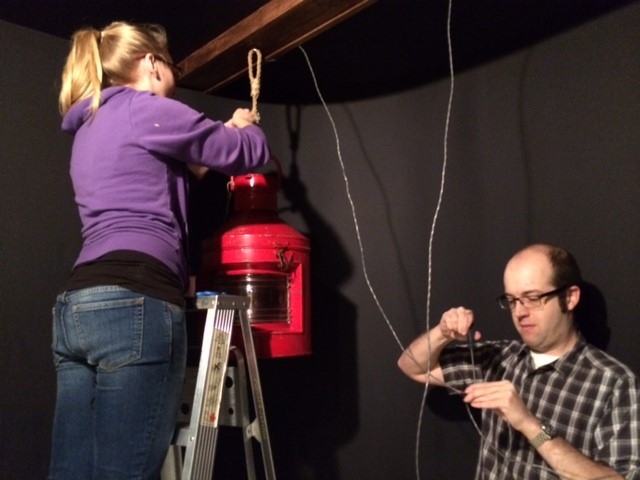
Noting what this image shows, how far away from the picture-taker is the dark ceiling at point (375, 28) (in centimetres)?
162

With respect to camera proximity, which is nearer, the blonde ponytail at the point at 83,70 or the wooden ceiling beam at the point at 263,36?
the blonde ponytail at the point at 83,70

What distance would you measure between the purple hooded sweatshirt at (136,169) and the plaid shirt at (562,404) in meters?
0.89

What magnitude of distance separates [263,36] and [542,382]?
45.9 inches

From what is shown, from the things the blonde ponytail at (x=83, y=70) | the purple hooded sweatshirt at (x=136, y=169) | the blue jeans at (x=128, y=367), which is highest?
the blonde ponytail at (x=83, y=70)

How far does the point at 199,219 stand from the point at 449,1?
3.38 feet

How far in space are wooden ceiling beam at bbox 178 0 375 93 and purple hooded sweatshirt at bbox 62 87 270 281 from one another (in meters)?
0.47

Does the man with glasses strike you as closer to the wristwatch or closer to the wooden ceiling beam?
the wristwatch

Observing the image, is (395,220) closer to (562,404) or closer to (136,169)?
(562,404)

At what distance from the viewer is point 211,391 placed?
1331mm

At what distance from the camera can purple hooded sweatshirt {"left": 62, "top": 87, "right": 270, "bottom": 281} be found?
119 cm

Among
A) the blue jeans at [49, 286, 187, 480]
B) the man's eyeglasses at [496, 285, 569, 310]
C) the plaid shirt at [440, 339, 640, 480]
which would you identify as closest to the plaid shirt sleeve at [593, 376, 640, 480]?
the plaid shirt at [440, 339, 640, 480]

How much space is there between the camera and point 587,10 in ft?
5.38

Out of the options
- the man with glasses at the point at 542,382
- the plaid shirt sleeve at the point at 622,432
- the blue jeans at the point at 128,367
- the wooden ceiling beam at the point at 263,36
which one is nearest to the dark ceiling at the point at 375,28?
the wooden ceiling beam at the point at 263,36

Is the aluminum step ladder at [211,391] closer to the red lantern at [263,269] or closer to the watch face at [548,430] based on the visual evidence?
the red lantern at [263,269]
